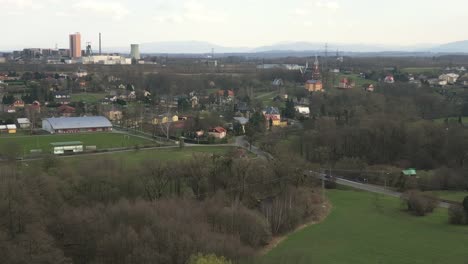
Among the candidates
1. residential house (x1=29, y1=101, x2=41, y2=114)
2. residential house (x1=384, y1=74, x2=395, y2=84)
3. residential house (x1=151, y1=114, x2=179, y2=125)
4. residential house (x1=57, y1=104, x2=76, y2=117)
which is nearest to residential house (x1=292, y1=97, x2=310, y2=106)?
residential house (x1=384, y1=74, x2=395, y2=84)

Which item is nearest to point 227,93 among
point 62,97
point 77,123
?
point 62,97

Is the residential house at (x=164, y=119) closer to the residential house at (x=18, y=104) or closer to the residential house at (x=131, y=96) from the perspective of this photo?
the residential house at (x=18, y=104)

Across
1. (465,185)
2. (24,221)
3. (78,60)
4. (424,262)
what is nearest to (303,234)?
(424,262)

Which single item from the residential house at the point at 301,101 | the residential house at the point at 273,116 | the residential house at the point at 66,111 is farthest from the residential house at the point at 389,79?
the residential house at the point at 66,111

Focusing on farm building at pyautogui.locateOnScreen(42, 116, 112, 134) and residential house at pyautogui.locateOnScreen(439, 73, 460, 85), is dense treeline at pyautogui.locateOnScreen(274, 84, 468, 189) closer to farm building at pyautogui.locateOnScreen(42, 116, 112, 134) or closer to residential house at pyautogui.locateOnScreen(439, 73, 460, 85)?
farm building at pyautogui.locateOnScreen(42, 116, 112, 134)

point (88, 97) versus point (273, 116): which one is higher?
point (88, 97)

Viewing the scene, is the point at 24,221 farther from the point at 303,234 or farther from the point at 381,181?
the point at 381,181

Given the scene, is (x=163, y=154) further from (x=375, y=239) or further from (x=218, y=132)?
(x=375, y=239)
